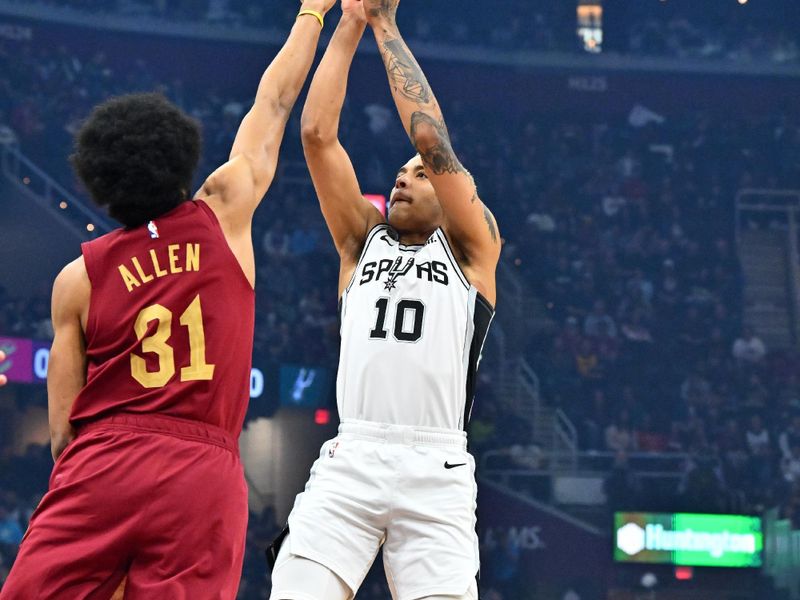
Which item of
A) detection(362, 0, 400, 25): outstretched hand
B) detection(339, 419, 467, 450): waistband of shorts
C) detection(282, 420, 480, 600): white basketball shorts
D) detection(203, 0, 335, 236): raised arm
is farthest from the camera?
detection(362, 0, 400, 25): outstretched hand

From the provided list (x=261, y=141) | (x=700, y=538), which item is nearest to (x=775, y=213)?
(x=700, y=538)

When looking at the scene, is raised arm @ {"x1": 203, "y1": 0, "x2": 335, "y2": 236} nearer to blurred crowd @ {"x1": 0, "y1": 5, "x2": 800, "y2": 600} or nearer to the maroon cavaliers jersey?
the maroon cavaliers jersey

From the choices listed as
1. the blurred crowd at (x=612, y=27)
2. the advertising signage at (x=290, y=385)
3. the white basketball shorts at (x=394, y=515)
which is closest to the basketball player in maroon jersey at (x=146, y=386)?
the white basketball shorts at (x=394, y=515)

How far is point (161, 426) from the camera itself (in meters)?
2.79

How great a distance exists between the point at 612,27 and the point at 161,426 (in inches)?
745

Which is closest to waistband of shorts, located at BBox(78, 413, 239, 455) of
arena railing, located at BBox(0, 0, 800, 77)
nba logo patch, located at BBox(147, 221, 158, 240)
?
nba logo patch, located at BBox(147, 221, 158, 240)

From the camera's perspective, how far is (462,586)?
3.71m

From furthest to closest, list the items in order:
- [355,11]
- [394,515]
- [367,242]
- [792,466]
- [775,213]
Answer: [775,213] < [792,466] < [355,11] < [367,242] < [394,515]

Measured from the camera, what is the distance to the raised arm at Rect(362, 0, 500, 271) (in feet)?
13.5

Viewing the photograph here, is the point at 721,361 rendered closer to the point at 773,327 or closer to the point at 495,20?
the point at 773,327

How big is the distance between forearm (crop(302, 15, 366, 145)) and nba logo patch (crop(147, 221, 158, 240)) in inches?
53.6

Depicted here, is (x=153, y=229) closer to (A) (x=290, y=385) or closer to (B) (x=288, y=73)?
(B) (x=288, y=73)

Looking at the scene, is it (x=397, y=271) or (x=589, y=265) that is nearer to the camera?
(x=397, y=271)

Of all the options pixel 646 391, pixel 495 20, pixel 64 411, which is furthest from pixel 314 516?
pixel 495 20
